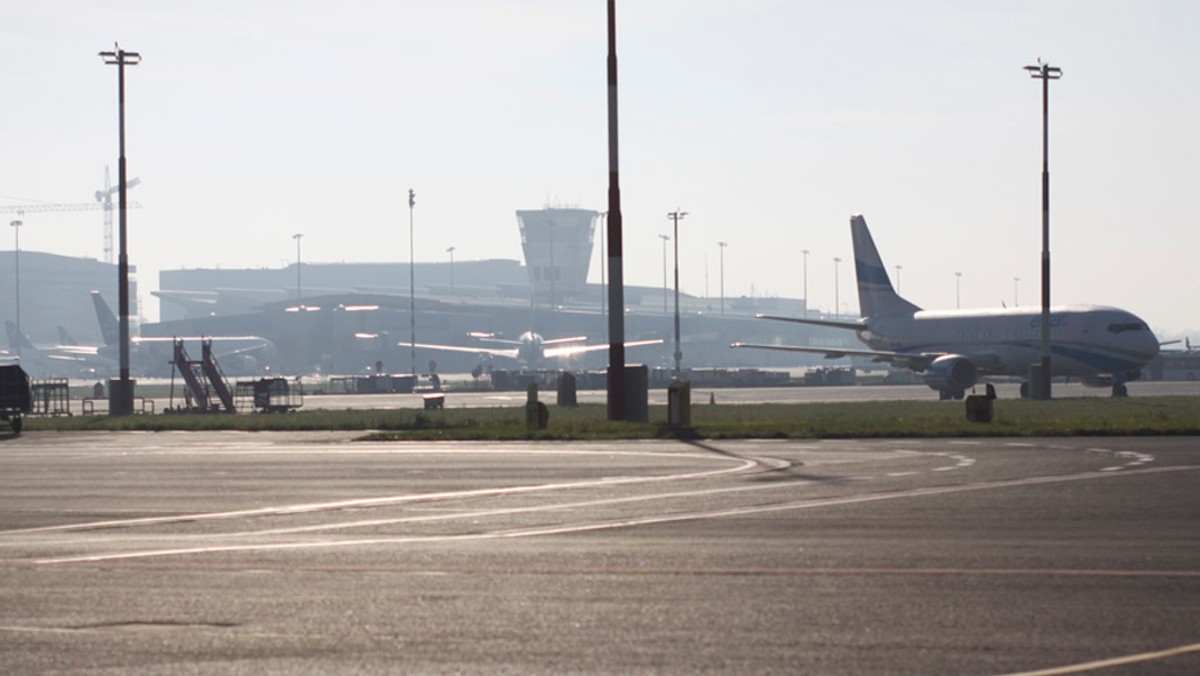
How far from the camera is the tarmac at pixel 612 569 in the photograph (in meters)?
9.02

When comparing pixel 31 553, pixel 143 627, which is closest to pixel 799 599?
pixel 143 627

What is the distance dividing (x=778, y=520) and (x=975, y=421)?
20.3 metres

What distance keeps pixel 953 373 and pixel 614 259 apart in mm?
38180

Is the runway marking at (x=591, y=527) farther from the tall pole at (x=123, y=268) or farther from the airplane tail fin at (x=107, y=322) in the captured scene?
the airplane tail fin at (x=107, y=322)

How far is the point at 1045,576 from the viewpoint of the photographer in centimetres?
1171

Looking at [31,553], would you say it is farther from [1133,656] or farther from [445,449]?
[445,449]

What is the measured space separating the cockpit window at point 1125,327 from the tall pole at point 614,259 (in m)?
37.1

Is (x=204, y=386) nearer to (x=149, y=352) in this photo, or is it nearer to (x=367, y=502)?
(x=367, y=502)

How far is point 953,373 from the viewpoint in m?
70.8

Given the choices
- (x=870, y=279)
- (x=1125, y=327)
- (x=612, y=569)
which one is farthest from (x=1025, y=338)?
(x=612, y=569)

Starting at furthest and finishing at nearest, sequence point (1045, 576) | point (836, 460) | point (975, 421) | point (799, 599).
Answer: point (975, 421), point (836, 460), point (1045, 576), point (799, 599)

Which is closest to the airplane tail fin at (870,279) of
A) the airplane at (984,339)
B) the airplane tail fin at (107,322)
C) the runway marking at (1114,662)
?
the airplane at (984,339)

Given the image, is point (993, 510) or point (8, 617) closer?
point (8, 617)

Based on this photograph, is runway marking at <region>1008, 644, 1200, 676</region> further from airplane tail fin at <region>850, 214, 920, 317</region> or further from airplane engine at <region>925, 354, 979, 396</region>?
airplane tail fin at <region>850, 214, 920, 317</region>
